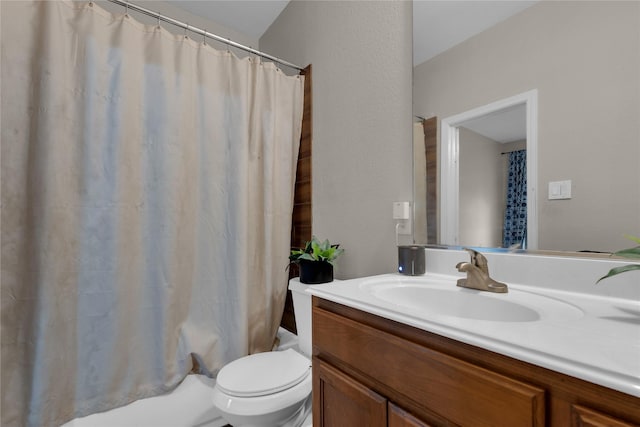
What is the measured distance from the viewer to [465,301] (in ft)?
2.88

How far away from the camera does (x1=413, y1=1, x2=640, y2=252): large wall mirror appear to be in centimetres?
75

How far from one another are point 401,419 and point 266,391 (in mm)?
639

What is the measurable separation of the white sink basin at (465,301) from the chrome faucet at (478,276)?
0.02 metres

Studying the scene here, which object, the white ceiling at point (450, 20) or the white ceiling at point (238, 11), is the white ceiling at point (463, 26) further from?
the white ceiling at point (238, 11)

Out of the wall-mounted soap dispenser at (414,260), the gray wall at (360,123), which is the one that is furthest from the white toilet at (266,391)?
the wall-mounted soap dispenser at (414,260)

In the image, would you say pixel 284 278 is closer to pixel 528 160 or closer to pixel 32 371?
pixel 32 371

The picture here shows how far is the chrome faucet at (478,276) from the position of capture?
86cm

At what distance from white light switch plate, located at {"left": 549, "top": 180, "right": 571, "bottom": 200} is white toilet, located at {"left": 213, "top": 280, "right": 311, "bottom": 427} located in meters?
1.00

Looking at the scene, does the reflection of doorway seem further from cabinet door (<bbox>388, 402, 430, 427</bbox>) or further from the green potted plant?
cabinet door (<bbox>388, 402, 430, 427</bbox>)

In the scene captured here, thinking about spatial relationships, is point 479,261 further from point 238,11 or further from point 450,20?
point 238,11

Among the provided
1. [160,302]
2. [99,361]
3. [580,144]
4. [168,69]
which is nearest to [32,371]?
[99,361]

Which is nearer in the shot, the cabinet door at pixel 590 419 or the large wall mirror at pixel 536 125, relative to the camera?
the cabinet door at pixel 590 419

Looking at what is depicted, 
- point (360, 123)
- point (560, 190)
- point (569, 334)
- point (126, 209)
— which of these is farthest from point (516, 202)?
point (126, 209)

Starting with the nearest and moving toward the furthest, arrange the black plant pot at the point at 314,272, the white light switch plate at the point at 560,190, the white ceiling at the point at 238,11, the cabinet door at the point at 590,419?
the cabinet door at the point at 590,419 → the white light switch plate at the point at 560,190 → the black plant pot at the point at 314,272 → the white ceiling at the point at 238,11
